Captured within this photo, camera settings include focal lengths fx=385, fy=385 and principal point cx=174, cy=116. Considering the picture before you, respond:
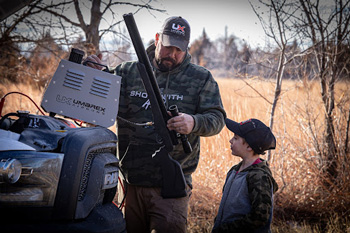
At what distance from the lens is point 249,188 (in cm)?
292

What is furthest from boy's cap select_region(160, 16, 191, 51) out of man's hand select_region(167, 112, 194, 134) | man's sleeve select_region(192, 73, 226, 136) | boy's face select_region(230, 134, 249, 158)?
boy's face select_region(230, 134, 249, 158)

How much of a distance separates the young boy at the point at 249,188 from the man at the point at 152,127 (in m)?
0.31

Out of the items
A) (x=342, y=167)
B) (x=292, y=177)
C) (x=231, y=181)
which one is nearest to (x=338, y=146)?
(x=342, y=167)

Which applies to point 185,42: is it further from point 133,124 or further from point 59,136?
point 59,136

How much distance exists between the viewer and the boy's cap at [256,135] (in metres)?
3.18

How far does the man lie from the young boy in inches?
12.3

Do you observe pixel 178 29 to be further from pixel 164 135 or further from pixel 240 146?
pixel 240 146

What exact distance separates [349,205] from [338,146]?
0.86m

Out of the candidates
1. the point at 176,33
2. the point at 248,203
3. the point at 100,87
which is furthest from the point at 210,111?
the point at 100,87

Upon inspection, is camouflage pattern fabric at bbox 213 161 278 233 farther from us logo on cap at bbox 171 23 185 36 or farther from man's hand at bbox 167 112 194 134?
us logo on cap at bbox 171 23 185 36

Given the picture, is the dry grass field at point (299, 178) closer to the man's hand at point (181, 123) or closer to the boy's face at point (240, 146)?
the boy's face at point (240, 146)

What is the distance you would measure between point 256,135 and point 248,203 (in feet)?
1.93

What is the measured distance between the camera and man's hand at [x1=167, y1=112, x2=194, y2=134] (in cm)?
309

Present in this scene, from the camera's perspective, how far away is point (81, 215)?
7.95ft
